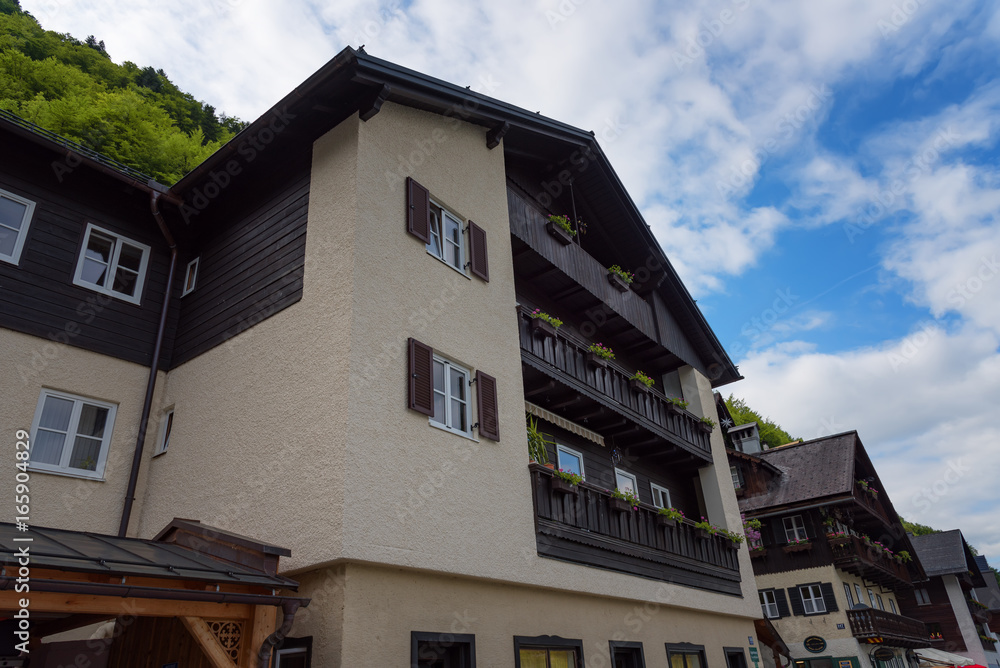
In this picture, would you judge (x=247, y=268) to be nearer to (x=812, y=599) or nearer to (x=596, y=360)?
(x=596, y=360)

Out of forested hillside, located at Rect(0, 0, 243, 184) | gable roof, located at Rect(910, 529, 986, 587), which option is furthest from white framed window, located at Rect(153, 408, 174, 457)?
gable roof, located at Rect(910, 529, 986, 587)

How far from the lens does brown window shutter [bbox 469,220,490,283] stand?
12.4 meters

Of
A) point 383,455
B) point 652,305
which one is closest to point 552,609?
point 383,455

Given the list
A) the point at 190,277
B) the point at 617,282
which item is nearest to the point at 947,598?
the point at 617,282

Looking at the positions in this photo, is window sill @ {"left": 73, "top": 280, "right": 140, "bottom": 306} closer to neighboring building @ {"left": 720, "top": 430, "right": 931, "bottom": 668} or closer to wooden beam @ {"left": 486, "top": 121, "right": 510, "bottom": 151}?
wooden beam @ {"left": 486, "top": 121, "right": 510, "bottom": 151}

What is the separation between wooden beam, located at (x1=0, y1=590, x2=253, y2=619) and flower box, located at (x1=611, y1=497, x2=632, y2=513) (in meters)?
7.71

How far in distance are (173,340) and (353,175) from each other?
5.01 meters

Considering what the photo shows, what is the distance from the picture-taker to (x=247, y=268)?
39.0ft

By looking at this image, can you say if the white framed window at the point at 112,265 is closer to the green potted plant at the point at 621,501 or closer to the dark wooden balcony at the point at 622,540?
the dark wooden balcony at the point at 622,540

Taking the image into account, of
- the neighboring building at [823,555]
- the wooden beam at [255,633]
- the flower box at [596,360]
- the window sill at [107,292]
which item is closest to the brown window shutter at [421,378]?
the wooden beam at [255,633]

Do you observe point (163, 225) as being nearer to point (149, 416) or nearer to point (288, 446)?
point (149, 416)

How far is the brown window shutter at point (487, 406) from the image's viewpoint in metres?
10.9

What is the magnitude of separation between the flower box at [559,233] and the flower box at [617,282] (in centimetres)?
201

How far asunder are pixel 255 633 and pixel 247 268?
6588mm
